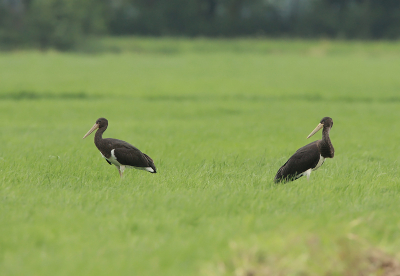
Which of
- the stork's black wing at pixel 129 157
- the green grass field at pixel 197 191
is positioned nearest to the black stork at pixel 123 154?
the stork's black wing at pixel 129 157

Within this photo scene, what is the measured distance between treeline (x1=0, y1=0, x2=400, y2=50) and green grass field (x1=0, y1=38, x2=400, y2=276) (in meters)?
37.6

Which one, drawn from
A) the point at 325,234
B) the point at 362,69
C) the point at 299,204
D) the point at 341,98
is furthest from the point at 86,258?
the point at 362,69

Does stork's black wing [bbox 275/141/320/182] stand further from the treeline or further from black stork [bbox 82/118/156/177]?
the treeline

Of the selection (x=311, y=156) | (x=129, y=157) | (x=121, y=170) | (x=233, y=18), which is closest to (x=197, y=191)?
(x=129, y=157)

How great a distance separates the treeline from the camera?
57.4 metres

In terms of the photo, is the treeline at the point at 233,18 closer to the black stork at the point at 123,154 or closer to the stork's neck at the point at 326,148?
the black stork at the point at 123,154

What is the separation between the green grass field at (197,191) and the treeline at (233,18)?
123 ft

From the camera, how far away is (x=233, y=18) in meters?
59.6

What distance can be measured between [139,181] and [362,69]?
28384 mm

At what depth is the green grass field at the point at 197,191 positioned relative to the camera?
4.91 metres

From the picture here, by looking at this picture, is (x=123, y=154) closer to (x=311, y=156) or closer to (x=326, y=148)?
(x=311, y=156)

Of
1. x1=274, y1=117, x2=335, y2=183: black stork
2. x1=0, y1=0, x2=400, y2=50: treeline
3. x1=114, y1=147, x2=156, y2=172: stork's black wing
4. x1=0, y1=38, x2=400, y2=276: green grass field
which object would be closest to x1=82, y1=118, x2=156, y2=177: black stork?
x1=114, y1=147, x2=156, y2=172: stork's black wing

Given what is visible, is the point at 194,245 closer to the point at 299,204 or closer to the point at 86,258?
the point at 86,258

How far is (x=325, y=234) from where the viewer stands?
5.41m
